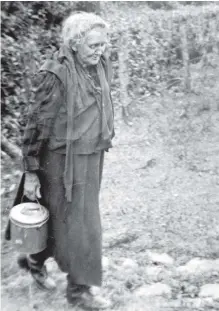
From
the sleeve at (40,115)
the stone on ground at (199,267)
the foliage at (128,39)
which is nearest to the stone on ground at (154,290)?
the stone on ground at (199,267)

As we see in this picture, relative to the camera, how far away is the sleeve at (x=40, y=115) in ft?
7.87

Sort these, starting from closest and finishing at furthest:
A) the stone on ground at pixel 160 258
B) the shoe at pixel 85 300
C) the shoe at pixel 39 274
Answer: the shoe at pixel 85 300 < the shoe at pixel 39 274 < the stone on ground at pixel 160 258

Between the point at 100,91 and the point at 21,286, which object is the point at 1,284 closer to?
the point at 21,286

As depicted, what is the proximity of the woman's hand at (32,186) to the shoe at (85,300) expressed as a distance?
720 millimetres

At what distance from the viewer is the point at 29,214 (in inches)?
102

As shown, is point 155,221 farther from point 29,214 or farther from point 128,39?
point 128,39

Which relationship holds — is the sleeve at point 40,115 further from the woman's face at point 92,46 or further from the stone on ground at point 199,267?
the stone on ground at point 199,267

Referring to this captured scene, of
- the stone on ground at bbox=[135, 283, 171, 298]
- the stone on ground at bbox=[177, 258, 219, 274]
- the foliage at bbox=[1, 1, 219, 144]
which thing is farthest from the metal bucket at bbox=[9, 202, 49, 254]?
the foliage at bbox=[1, 1, 219, 144]

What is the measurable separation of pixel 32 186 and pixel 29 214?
0.18m

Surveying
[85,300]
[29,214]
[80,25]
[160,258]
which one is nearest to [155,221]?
[160,258]

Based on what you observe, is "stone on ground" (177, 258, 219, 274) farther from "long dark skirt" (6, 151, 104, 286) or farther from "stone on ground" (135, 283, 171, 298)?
"long dark skirt" (6, 151, 104, 286)

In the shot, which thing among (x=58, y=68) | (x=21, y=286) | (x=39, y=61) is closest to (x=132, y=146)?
(x=39, y=61)

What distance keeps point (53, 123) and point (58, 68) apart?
33cm

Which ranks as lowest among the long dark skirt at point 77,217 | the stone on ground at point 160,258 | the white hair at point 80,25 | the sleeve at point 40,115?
the stone on ground at point 160,258
